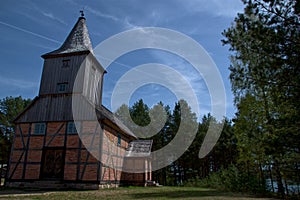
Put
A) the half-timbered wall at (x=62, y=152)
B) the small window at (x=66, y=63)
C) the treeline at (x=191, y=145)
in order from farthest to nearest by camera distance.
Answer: the treeline at (x=191, y=145), the small window at (x=66, y=63), the half-timbered wall at (x=62, y=152)

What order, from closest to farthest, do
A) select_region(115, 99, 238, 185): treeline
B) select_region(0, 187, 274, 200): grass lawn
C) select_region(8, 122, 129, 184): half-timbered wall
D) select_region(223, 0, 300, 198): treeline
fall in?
select_region(223, 0, 300, 198): treeline, select_region(0, 187, 274, 200): grass lawn, select_region(8, 122, 129, 184): half-timbered wall, select_region(115, 99, 238, 185): treeline

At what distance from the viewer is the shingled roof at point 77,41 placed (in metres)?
18.8

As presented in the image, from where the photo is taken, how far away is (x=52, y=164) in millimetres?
17000

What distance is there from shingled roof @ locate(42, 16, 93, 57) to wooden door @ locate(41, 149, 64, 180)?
7304 mm

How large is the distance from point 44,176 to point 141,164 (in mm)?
8110

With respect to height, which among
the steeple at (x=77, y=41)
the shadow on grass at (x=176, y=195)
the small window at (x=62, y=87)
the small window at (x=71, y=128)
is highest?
the steeple at (x=77, y=41)

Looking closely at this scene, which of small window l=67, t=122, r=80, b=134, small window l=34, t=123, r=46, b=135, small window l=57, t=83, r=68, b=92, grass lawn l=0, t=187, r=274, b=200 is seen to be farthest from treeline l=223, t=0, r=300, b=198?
small window l=34, t=123, r=46, b=135

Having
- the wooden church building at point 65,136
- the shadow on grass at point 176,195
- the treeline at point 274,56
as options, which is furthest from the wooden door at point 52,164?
the treeline at point 274,56

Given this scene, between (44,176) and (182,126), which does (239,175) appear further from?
(182,126)

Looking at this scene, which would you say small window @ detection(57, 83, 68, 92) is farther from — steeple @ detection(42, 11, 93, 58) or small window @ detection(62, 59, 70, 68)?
steeple @ detection(42, 11, 93, 58)

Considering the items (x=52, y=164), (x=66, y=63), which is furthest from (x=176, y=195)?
(x=66, y=63)

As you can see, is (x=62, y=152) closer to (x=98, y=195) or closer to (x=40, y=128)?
(x=40, y=128)

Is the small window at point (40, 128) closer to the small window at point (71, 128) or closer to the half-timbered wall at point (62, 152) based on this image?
the half-timbered wall at point (62, 152)

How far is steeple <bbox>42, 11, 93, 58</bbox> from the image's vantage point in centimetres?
1873
